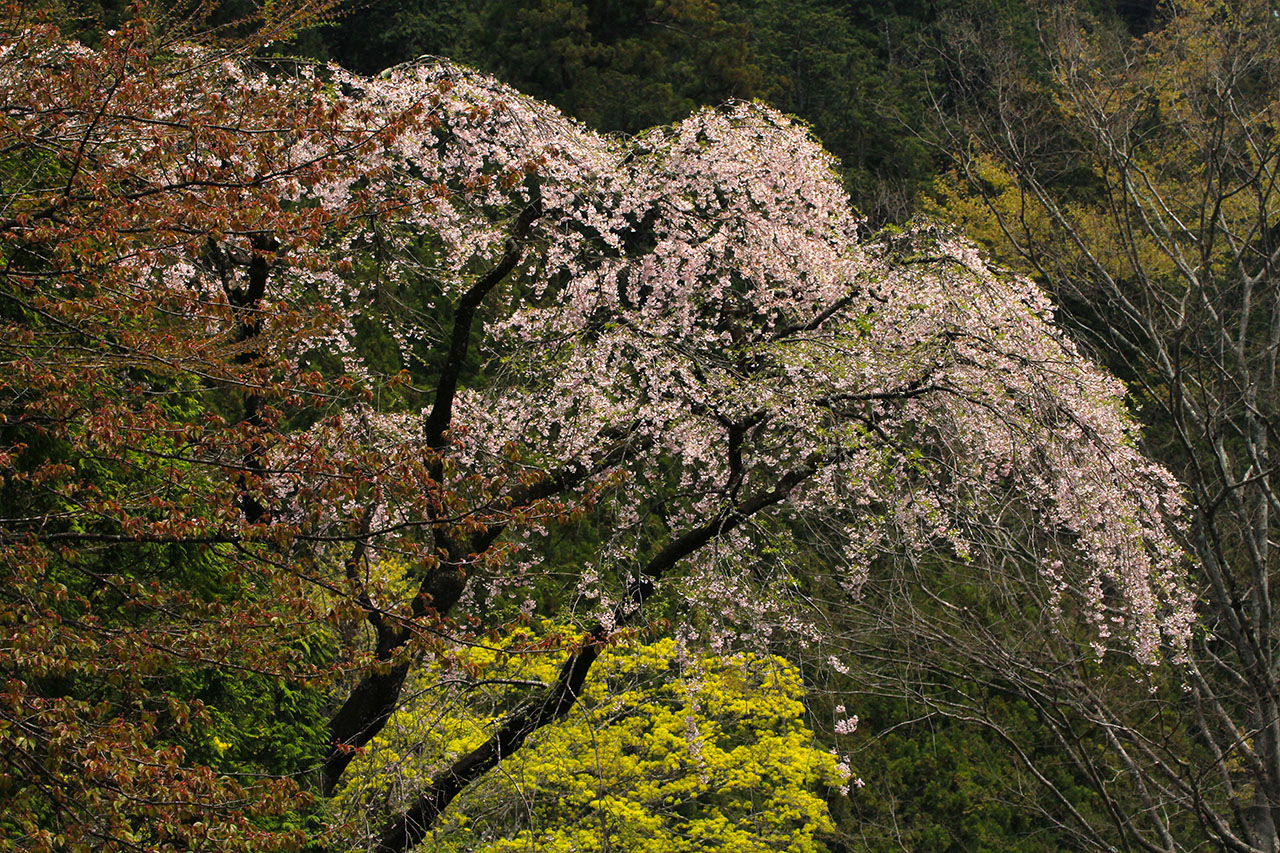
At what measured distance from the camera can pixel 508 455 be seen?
14.9 ft

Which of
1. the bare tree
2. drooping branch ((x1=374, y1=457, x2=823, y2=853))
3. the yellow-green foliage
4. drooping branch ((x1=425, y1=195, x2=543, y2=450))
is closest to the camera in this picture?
drooping branch ((x1=374, y1=457, x2=823, y2=853))

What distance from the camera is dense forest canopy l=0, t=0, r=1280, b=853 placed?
4.00 meters

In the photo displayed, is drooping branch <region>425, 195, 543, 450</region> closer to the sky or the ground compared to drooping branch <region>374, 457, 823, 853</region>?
closer to the sky

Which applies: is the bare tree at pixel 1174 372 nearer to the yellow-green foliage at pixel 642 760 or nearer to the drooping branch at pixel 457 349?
the yellow-green foliage at pixel 642 760

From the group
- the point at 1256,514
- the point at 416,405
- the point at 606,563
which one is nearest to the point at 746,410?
the point at 606,563

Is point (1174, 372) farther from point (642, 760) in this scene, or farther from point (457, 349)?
point (642, 760)

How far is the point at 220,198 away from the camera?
4.45 meters

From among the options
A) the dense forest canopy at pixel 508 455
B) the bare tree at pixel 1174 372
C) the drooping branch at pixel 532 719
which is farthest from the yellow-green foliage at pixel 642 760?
the drooping branch at pixel 532 719

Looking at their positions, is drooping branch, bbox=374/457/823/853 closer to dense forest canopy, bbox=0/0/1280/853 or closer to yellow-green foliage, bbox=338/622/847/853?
dense forest canopy, bbox=0/0/1280/853

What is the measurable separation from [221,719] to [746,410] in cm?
336

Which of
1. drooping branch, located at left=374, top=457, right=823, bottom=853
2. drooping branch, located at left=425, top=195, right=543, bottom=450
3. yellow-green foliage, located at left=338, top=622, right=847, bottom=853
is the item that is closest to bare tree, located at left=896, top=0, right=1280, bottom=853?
yellow-green foliage, located at left=338, top=622, right=847, bottom=853

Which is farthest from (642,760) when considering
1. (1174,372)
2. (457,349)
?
(1174,372)

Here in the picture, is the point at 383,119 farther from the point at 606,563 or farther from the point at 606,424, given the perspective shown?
the point at 606,563

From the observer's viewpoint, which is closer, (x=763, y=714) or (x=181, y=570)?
(x=181, y=570)
